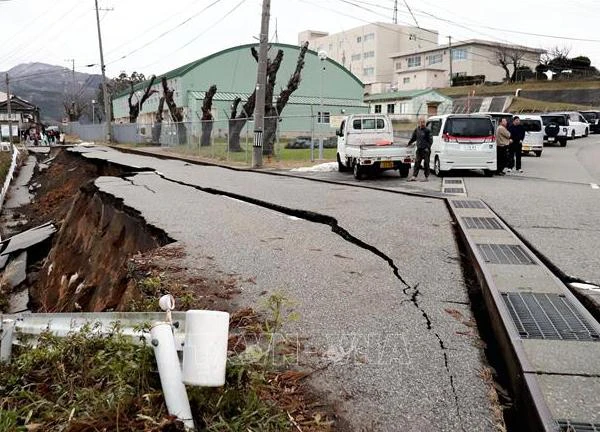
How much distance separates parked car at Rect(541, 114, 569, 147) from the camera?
3080 cm

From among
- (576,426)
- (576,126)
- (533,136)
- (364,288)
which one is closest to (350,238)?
(364,288)

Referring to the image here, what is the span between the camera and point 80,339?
10.9ft

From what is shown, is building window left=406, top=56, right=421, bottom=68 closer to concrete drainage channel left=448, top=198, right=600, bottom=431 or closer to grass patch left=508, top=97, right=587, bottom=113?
grass patch left=508, top=97, right=587, bottom=113

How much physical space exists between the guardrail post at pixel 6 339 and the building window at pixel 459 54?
269ft

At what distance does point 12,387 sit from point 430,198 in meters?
9.83

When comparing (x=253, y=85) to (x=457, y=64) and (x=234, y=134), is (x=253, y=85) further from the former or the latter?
(x=457, y=64)

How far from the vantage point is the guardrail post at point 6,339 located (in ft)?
11.3

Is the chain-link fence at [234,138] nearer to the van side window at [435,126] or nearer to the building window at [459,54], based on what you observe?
the van side window at [435,126]

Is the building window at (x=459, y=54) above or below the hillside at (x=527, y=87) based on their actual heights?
above

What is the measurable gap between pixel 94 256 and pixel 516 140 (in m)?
13.5

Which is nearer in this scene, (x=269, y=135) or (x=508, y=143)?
(x=508, y=143)

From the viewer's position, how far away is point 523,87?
60.8 m

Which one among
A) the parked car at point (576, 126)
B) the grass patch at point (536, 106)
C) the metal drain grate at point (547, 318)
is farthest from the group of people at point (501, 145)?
the grass patch at point (536, 106)

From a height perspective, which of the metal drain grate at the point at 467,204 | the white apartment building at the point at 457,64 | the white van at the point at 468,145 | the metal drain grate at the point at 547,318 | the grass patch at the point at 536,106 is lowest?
the metal drain grate at the point at 547,318
